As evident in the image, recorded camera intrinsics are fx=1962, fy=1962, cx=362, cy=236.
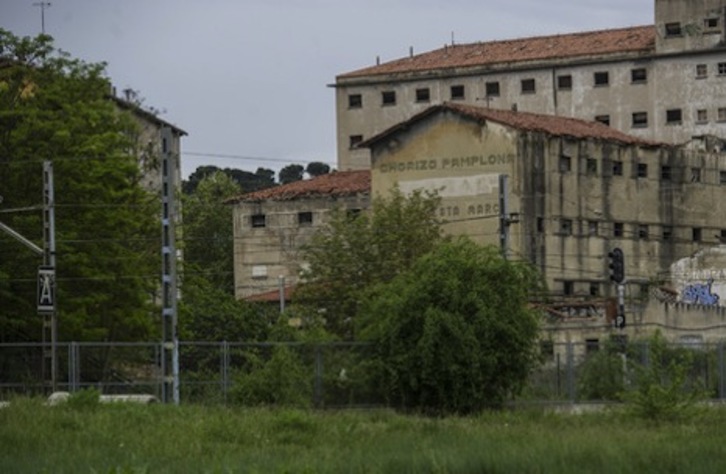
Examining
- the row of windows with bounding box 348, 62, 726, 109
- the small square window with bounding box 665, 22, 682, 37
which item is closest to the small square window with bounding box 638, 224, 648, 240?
the row of windows with bounding box 348, 62, 726, 109

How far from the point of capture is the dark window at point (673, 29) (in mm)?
103188

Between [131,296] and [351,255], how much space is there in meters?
15.2

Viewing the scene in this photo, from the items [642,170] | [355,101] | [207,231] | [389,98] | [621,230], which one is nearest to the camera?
[621,230]

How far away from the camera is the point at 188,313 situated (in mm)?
68125

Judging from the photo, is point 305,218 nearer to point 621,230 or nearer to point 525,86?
point 621,230

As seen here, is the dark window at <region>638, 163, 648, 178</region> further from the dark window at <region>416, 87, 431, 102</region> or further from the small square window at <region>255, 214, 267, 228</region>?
the dark window at <region>416, 87, 431, 102</region>

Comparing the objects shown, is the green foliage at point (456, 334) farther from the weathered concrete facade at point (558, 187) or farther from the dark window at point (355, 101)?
the dark window at point (355, 101)

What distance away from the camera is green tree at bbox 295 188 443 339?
77.6m

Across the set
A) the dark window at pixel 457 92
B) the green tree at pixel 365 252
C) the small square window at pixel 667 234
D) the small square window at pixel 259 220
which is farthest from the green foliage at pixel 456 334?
the dark window at pixel 457 92

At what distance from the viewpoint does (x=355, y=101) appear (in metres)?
112

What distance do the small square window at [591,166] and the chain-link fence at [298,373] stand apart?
2753 cm

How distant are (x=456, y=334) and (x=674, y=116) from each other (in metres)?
56.8

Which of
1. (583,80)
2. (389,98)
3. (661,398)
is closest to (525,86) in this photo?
(583,80)

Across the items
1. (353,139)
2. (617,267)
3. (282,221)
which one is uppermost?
(353,139)
